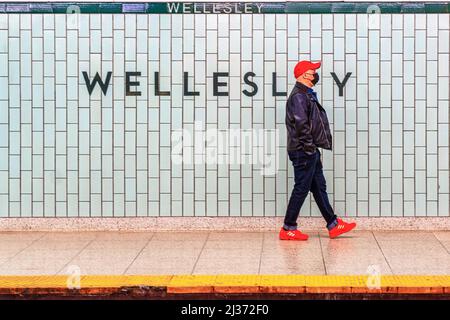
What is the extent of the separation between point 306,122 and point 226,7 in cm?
172

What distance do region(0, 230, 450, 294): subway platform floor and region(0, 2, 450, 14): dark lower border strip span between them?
95.2 inches

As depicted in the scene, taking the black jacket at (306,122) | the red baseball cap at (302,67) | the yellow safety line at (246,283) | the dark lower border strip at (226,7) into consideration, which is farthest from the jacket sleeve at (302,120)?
the yellow safety line at (246,283)

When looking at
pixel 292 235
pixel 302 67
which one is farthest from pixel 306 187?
pixel 302 67

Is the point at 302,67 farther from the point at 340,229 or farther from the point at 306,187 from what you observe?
the point at 340,229

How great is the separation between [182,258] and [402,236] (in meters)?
2.66

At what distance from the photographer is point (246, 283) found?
29.5ft

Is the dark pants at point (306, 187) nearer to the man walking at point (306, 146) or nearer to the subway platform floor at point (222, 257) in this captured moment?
the man walking at point (306, 146)

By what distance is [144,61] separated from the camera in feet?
39.8

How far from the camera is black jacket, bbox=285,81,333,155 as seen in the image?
36.9ft

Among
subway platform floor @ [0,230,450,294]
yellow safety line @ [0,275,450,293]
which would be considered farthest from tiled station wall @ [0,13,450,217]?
yellow safety line @ [0,275,450,293]

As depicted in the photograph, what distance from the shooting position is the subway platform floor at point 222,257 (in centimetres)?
932

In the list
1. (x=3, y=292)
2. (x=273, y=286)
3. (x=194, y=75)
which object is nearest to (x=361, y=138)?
(x=194, y=75)

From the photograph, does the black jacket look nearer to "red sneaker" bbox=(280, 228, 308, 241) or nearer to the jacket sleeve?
the jacket sleeve

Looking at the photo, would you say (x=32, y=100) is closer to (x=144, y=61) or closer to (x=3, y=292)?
(x=144, y=61)
